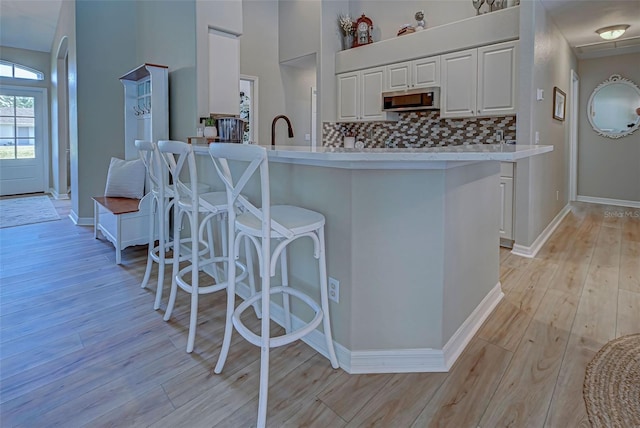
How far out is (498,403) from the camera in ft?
5.13

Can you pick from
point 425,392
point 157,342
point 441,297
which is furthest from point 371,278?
point 157,342

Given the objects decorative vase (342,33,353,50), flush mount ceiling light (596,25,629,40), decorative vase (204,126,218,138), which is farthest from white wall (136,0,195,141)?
flush mount ceiling light (596,25,629,40)

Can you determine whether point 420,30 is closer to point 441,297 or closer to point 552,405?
point 441,297

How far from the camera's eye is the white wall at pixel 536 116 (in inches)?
137

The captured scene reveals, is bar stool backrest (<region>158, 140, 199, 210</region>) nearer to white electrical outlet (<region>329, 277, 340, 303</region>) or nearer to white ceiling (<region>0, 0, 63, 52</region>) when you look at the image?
white electrical outlet (<region>329, 277, 340, 303</region>)

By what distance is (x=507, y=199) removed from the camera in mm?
3850

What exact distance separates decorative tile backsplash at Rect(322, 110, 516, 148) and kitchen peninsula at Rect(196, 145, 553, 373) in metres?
2.67

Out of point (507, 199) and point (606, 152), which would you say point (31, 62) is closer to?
point (507, 199)

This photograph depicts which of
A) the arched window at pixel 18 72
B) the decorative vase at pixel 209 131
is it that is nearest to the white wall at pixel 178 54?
the decorative vase at pixel 209 131

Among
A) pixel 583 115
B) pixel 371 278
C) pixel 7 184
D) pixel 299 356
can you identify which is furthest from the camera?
pixel 7 184

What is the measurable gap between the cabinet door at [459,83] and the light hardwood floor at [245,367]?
6.77 ft

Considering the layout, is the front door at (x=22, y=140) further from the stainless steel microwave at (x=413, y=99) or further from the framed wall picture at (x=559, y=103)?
the framed wall picture at (x=559, y=103)

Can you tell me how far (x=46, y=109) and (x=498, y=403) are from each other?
9.02 m

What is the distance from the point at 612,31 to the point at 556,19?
2.88 ft
